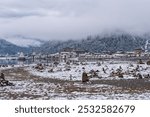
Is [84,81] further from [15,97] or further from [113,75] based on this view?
[15,97]

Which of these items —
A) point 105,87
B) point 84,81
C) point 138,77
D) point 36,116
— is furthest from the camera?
point 138,77

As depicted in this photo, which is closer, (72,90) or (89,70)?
(72,90)

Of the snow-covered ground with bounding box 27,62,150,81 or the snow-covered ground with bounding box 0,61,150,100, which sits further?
the snow-covered ground with bounding box 27,62,150,81

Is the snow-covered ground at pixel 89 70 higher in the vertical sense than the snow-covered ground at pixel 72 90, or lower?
higher

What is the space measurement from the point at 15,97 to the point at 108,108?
53.7 feet

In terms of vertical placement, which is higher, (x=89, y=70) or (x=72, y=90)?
(x=89, y=70)

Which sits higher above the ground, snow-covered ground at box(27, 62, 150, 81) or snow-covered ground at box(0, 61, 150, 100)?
snow-covered ground at box(27, 62, 150, 81)

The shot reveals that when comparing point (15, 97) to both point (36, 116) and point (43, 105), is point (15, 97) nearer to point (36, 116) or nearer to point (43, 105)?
point (43, 105)

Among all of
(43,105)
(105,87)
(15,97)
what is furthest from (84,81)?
(43,105)

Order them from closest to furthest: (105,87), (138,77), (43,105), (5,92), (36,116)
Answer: (36,116) < (43,105) < (5,92) < (105,87) < (138,77)

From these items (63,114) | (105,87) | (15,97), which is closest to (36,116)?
(63,114)

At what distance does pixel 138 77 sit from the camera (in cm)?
6662

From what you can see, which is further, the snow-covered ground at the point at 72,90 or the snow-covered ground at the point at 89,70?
the snow-covered ground at the point at 89,70

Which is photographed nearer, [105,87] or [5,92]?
[5,92]
